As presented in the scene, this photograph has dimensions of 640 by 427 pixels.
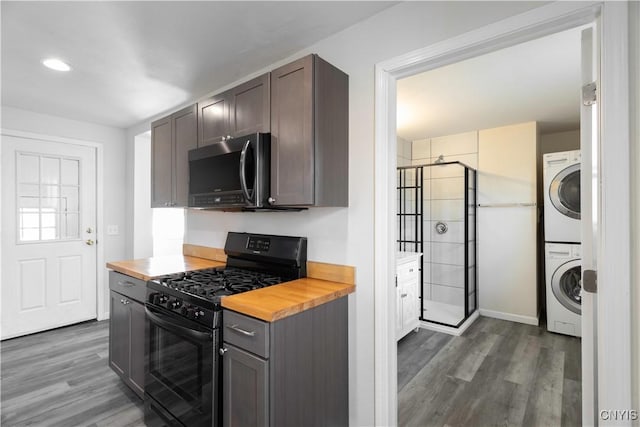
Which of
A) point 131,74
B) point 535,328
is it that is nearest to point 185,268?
point 131,74

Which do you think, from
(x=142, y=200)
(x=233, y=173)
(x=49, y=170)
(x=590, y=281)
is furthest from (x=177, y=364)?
(x=49, y=170)

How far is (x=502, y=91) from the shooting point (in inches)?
110

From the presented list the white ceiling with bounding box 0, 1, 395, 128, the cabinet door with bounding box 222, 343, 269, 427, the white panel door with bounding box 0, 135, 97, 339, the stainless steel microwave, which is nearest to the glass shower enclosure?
the white ceiling with bounding box 0, 1, 395, 128

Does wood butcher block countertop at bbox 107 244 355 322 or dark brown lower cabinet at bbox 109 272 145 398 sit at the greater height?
wood butcher block countertop at bbox 107 244 355 322

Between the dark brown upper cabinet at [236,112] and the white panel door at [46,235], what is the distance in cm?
241

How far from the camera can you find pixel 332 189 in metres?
1.73

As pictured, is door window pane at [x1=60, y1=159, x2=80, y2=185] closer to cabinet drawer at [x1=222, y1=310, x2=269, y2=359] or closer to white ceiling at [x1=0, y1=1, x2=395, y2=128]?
white ceiling at [x1=0, y1=1, x2=395, y2=128]

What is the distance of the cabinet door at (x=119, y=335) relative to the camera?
7.39ft

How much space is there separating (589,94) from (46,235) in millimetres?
4724

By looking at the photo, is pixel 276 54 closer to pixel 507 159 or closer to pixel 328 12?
pixel 328 12

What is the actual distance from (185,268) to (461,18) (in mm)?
2361

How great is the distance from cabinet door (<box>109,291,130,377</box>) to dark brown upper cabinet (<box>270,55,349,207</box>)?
151 centimetres

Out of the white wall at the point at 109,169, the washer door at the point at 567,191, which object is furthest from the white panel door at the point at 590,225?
the white wall at the point at 109,169

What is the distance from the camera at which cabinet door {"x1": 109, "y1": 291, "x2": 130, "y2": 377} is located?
7.39 feet
